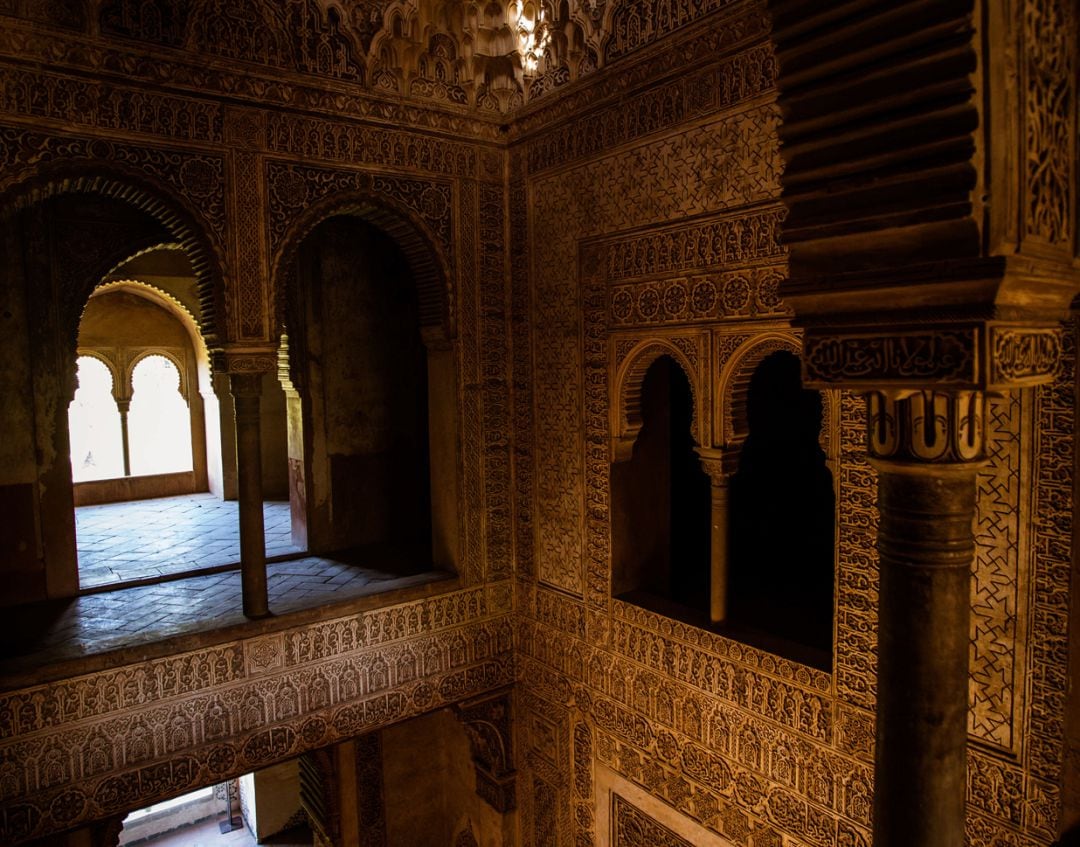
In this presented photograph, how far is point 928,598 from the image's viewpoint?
185 cm

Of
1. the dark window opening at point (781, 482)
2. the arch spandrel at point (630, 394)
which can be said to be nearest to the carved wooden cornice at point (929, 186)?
the arch spandrel at point (630, 394)

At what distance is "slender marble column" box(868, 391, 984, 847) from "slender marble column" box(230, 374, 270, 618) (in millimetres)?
3769

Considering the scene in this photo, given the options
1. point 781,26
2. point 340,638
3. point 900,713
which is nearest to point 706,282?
point 781,26

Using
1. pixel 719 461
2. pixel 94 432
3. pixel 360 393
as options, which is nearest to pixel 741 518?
pixel 719 461

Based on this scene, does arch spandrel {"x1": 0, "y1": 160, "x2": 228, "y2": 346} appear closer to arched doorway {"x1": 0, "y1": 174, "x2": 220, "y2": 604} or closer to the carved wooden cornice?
arched doorway {"x1": 0, "y1": 174, "x2": 220, "y2": 604}

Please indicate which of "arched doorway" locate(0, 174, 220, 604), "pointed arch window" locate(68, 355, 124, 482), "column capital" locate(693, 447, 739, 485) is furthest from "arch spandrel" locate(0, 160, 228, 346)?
"pointed arch window" locate(68, 355, 124, 482)

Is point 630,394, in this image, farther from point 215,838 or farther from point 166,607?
point 215,838

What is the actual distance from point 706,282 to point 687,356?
0.40m

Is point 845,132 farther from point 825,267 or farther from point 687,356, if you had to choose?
point 687,356

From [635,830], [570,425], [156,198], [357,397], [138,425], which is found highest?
[156,198]

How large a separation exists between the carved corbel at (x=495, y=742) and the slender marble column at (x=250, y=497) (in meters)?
1.78

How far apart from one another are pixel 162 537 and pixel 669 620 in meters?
5.08

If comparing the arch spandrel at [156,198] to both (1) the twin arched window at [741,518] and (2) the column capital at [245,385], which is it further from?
(1) the twin arched window at [741,518]

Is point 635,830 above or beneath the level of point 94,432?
beneath
